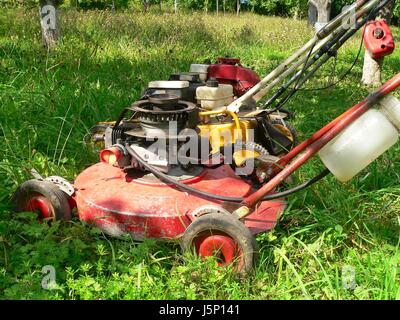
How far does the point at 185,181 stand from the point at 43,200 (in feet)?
2.32

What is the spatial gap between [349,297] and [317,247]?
311 mm

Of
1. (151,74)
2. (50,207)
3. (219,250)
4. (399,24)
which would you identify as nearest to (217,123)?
(219,250)

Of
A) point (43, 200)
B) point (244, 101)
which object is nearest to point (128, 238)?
point (43, 200)

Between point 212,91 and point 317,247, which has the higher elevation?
point 212,91

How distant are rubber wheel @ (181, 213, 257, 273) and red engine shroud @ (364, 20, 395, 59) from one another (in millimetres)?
904

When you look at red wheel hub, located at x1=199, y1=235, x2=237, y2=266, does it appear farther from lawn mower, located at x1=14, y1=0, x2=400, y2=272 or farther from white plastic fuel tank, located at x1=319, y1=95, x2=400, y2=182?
white plastic fuel tank, located at x1=319, y1=95, x2=400, y2=182

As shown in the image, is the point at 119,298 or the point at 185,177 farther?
the point at 185,177

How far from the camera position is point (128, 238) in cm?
214

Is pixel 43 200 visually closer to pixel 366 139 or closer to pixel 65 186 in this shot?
pixel 65 186

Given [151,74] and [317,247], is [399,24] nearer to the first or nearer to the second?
[151,74]

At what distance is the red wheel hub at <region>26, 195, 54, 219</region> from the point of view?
228 centimetres

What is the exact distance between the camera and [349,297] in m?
1.82

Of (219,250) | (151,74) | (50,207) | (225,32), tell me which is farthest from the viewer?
(225,32)

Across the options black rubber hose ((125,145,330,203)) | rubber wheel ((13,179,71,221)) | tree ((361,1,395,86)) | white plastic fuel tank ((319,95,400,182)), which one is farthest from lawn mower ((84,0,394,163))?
tree ((361,1,395,86))
